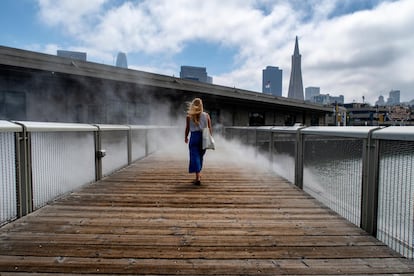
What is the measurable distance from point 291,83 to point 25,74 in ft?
585

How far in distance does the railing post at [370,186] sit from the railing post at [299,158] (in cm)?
180

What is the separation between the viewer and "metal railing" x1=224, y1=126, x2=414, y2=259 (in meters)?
2.40

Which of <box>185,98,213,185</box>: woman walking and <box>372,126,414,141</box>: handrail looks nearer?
<box>372,126,414,141</box>: handrail

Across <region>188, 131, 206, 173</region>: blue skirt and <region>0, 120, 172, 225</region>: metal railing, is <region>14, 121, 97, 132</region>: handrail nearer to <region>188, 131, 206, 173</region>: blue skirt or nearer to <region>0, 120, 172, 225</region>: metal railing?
<region>0, 120, 172, 225</region>: metal railing

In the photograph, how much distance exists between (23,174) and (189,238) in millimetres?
2093

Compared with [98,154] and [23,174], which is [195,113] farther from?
[23,174]

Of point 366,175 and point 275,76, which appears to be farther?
point 275,76

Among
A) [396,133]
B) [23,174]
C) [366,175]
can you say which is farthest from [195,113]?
[396,133]

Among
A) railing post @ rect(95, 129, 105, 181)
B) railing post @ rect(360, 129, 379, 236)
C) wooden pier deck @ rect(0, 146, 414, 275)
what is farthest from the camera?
railing post @ rect(95, 129, 105, 181)

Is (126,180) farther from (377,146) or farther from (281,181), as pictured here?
(377,146)

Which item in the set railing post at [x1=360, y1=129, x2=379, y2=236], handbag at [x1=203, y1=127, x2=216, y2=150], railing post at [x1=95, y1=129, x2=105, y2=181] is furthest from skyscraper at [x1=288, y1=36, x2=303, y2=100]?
railing post at [x1=360, y1=129, x2=379, y2=236]

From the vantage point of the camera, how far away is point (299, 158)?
4855 millimetres

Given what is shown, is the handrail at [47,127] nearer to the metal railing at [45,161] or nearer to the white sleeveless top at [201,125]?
the metal railing at [45,161]

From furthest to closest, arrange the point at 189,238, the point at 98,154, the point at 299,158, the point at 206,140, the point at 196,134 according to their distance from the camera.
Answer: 1. the point at 98,154
2. the point at 196,134
3. the point at 206,140
4. the point at 299,158
5. the point at 189,238
